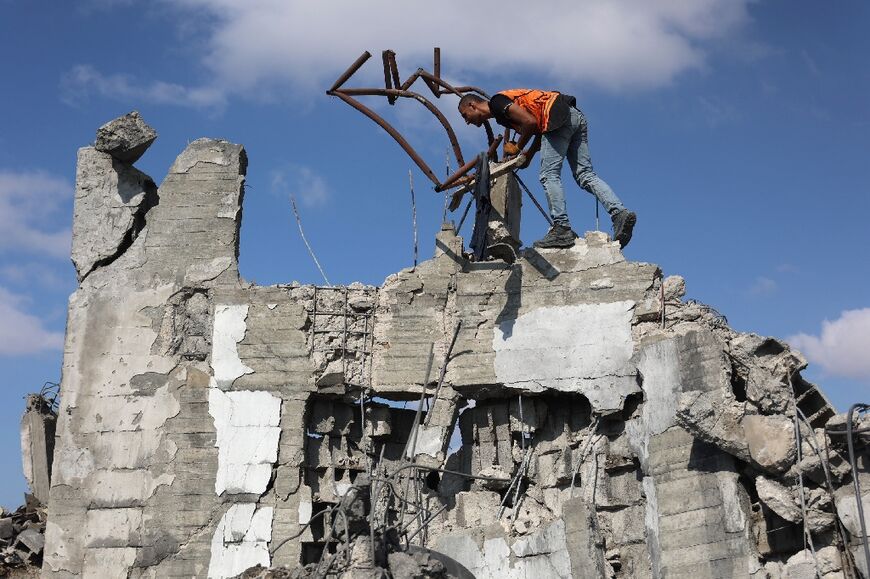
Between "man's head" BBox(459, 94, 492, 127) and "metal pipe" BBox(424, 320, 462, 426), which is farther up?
"man's head" BBox(459, 94, 492, 127)

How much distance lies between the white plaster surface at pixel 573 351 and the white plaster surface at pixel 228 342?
2.28 metres

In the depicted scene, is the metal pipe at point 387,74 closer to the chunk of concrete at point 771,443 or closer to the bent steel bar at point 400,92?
the bent steel bar at point 400,92

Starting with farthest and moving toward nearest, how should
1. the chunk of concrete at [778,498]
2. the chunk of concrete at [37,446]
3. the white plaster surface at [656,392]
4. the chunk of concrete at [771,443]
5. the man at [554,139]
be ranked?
the chunk of concrete at [37,446], the man at [554,139], the white plaster surface at [656,392], the chunk of concrete at [771,443], the chunk of concrete at [778,498]

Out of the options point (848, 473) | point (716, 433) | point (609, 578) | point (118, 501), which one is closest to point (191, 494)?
point (118, 501)

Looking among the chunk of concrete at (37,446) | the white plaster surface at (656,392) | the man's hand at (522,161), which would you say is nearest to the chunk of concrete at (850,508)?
the white plaster surface at (656,392)

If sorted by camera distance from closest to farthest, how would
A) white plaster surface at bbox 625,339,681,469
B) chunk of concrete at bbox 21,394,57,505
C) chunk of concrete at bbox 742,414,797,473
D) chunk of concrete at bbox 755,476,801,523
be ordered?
chunk of concrete at bbox 755,476,801,523 → chunk of concrete at bbox 742,414,797,473 → white plaster surface at bbox 625,339,681,469 → chunk of concrete at bbox 21,394,57,505

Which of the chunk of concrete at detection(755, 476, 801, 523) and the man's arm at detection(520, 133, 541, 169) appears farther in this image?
the man's arm at detection(520, 133, 541, 169)

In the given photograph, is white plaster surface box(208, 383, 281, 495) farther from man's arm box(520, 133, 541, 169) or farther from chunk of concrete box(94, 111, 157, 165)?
man's arm box(520, 133, 541, 169)

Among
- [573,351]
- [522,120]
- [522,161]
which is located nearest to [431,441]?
[573,351]

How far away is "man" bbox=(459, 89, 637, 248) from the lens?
35.4ft

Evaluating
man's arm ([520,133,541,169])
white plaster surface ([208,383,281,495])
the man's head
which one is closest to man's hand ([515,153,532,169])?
man's arm ([520,133,541,169])

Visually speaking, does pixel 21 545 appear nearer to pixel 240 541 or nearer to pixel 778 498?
pixel 240 541

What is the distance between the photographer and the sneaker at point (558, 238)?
1086cm

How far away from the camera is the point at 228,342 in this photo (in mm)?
10977
